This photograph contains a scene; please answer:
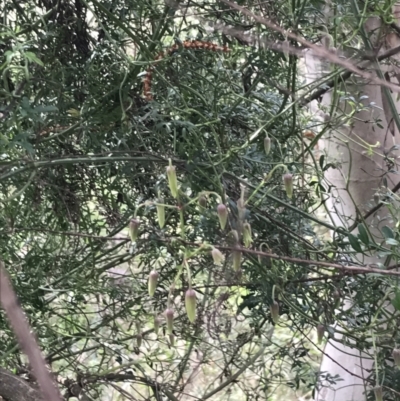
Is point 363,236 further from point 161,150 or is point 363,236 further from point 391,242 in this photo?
point 161,150

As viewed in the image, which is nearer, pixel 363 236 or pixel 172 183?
pixel 172 183

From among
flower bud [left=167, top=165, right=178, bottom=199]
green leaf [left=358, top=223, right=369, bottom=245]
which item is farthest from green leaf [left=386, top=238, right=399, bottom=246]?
flower bud [left=167, top=165, right=178, bottom=199]

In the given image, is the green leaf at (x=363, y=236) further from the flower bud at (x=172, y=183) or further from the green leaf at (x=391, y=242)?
the flower bud at (x=172, y=183)

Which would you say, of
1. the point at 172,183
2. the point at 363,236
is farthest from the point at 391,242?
the point at 172,183

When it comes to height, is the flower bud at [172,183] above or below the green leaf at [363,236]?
below

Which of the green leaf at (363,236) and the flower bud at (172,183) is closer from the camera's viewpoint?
the flower bud at (172,183)

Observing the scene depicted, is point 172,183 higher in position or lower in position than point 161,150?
lower

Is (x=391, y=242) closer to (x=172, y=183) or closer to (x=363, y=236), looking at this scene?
(x=363, y=236)

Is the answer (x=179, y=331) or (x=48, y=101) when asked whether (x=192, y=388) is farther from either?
(x=48, y=101)

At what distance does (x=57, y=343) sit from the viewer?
947 millimetres

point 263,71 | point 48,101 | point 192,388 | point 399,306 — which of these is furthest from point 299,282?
point 192,388

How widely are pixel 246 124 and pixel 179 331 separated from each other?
0.38 m

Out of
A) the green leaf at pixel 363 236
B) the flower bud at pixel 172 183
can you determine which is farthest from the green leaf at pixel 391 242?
the flower bud at pixel 172 183

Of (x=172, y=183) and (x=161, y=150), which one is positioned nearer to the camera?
(x=172, y=183)
